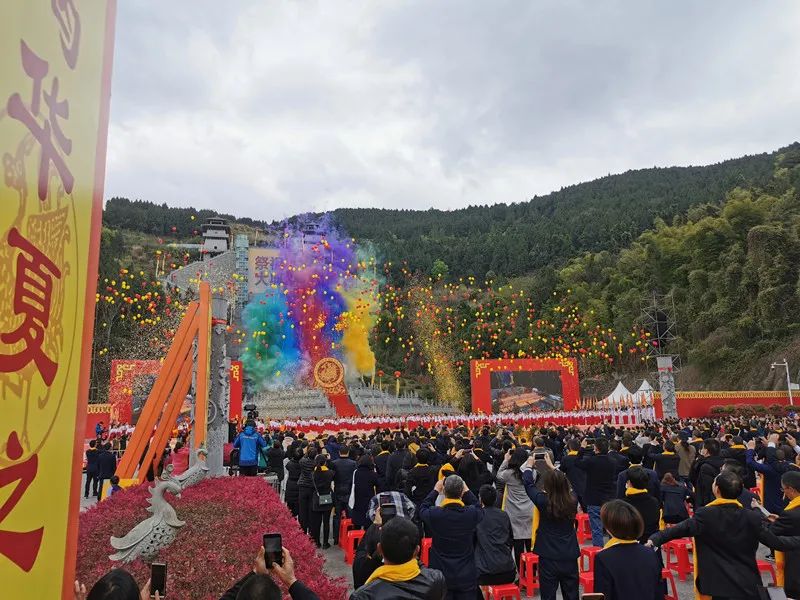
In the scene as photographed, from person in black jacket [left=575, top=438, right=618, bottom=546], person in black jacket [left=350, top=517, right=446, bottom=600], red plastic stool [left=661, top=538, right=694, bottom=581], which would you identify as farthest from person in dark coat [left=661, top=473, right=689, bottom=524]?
person in black jacket [left=350, top=517, right=446, bottom=600]

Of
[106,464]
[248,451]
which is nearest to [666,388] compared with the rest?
[248,451]

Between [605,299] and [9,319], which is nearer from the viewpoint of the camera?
[9,319]

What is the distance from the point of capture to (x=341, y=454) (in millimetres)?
7906

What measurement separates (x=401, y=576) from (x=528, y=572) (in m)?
3.55

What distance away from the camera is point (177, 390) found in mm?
10008

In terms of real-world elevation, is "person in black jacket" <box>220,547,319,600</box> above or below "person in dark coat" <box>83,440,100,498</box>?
above

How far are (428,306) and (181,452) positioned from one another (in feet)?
109

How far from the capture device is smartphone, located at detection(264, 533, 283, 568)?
78.8 inches

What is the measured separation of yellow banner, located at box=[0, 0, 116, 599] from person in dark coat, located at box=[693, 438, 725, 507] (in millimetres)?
6618

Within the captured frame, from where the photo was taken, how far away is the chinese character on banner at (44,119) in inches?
47.3

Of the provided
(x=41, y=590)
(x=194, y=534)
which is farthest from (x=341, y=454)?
(x=41, y=590)

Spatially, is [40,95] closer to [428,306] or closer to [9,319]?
[9,319]

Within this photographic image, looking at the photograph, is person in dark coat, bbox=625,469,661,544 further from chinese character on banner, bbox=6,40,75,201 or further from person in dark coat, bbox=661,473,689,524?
chinese character on banner, bbox=6,40,75,201

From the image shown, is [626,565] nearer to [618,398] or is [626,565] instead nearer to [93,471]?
[93,471]
